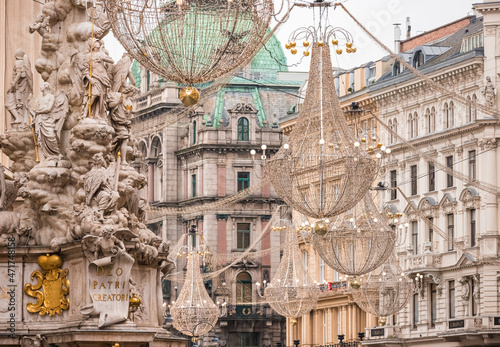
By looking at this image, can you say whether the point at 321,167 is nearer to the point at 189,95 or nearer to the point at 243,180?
the point at 189,95

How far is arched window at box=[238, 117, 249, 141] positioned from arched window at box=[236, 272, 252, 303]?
27.3 feet

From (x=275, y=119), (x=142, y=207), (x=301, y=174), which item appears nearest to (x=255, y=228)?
(x=275, y=119)

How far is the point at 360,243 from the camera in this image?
58906mm

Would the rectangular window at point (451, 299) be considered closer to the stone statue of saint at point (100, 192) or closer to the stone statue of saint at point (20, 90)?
the stone statue of saint at point (20, 90)

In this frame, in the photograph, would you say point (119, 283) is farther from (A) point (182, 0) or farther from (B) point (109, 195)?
(A) point (182, 0)

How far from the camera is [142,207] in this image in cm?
2691

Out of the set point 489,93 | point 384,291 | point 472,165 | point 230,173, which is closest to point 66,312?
point 384,291

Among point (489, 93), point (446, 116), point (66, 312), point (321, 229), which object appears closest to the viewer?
point (66, 312)

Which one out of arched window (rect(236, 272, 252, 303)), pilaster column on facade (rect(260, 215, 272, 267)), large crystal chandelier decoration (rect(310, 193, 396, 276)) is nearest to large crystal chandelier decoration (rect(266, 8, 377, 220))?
large crystal chandelier decoration (rect(310, 193, 396, 276))

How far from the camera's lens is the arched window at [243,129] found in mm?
119062

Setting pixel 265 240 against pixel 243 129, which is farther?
pixel 243 129

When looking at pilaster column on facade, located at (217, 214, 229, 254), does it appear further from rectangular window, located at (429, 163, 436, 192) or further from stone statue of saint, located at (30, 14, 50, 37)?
stone statue of saint, located at (30, 14, 50, 37)

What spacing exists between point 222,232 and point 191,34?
9090cm

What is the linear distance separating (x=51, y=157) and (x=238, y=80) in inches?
3710
